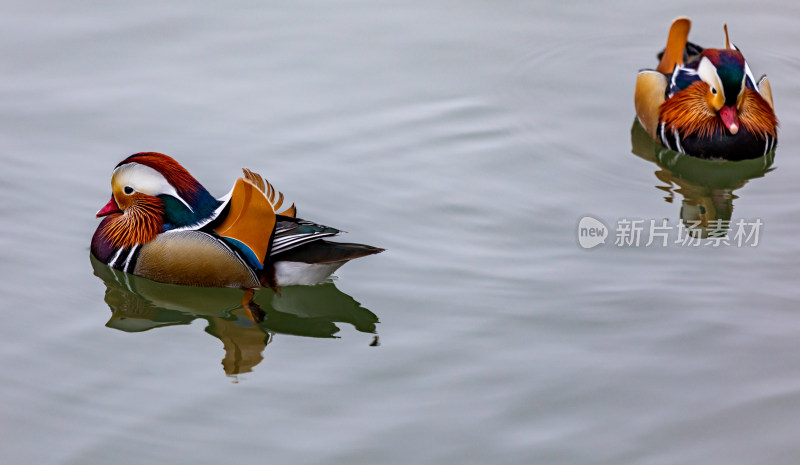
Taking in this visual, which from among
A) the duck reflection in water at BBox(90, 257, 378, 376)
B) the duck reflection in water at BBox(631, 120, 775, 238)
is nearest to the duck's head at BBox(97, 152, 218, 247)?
the duck reflection in water at BBox(90, 257, 378, 376)

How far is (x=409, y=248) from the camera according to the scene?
768 cm

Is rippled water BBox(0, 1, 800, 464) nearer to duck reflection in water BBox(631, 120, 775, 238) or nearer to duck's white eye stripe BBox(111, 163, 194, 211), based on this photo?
duck reflection in water BBox(631, 120, 775, 238)

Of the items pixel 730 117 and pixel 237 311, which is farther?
pixel 730 117

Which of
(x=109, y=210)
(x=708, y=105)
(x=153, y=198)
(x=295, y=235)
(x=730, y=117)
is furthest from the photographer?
(x=708, y=105)

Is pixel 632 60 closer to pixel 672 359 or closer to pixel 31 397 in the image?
pixel 672 359

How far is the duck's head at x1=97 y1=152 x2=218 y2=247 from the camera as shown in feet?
23.9

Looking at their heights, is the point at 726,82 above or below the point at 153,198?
above

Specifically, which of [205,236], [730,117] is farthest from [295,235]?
[730,117]

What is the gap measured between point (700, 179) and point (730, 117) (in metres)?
0.60

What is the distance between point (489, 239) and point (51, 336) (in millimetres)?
2958

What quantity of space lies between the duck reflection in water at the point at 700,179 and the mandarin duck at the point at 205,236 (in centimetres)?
268

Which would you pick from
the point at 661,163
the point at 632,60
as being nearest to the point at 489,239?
the point at 661,163

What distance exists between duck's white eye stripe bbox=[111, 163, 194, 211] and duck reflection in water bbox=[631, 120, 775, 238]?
12.0ft

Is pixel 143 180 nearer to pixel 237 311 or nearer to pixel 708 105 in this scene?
pixel 237 311
